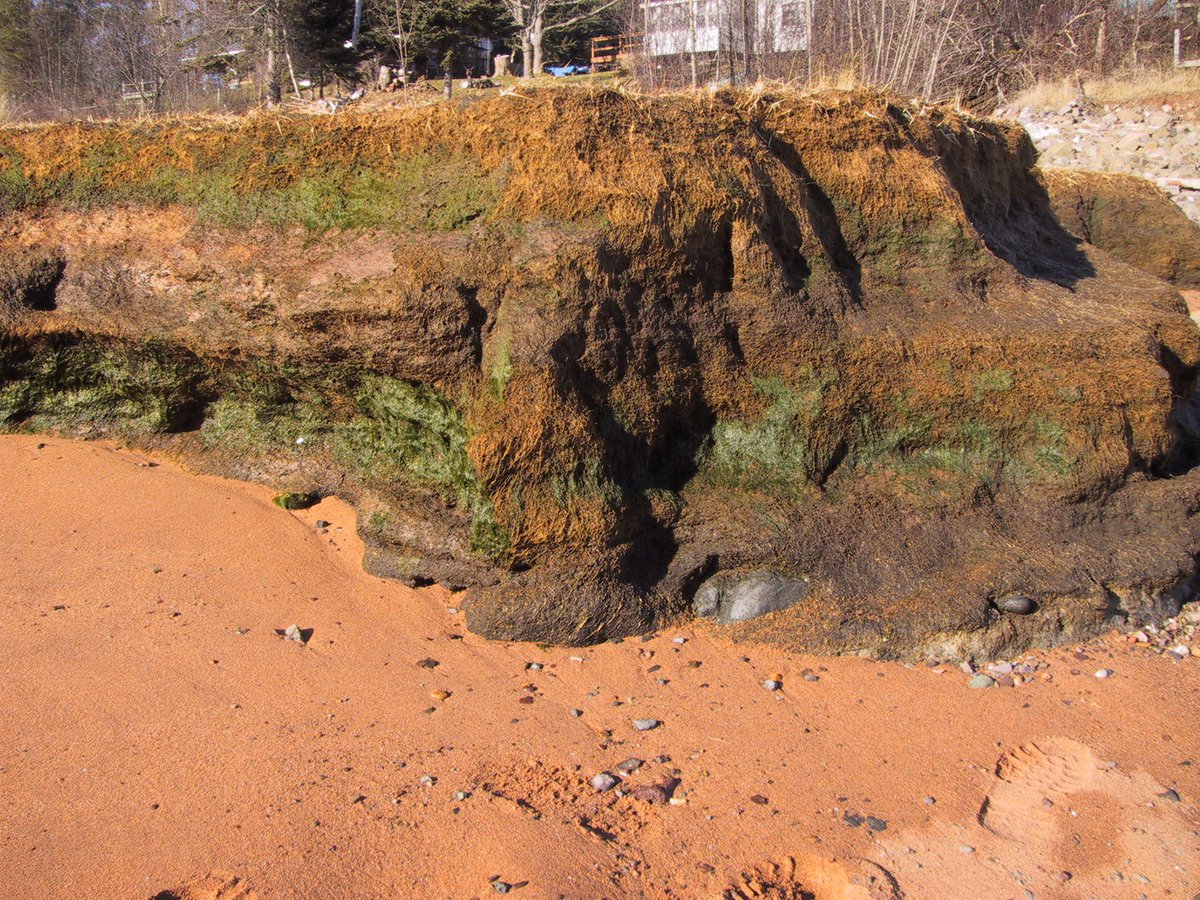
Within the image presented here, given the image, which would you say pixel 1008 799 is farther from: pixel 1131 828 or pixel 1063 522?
pixel 1063 522

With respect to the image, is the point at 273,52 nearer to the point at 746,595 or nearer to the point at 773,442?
the point at 773,442

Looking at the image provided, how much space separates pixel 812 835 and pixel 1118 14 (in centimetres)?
2537

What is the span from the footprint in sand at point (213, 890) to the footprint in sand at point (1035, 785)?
8.97 ft

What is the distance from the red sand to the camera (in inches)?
125

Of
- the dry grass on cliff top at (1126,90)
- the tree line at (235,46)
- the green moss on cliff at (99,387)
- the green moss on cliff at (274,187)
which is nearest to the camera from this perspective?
the green moss on cliff at (274,187)

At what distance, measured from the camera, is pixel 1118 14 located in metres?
22.5

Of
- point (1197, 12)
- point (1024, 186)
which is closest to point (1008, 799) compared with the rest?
point (1024, 186)

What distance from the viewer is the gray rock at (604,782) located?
11.8 ft

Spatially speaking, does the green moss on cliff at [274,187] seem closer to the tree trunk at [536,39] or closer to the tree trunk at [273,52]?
the tree trunk at [536,39]

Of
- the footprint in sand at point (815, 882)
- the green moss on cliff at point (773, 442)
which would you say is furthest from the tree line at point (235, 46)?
the footprint in sand at point (815, 882)

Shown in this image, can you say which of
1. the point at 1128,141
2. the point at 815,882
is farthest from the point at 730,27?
the point at 815,882

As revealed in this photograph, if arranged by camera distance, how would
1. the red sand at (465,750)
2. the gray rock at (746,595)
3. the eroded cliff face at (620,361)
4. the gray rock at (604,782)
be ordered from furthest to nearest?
1. the gray rock at (746,595)
2. the eroded cliff face at (620,361)
3. the gray rock at (604,782)
4. the red sand at (465,750)

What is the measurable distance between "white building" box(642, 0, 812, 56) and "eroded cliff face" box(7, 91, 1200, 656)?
8218 millimetres

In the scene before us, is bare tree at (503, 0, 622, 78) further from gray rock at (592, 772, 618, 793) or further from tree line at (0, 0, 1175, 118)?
gray rock at (592, 772, 618, 793)
